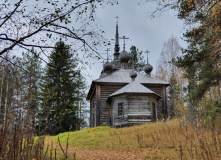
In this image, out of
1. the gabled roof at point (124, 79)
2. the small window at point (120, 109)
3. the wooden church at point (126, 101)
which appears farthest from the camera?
the gabled roof at point (124, 79)

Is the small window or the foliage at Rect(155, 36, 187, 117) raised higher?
the foliage at Rect(155, 36, 187, 117)

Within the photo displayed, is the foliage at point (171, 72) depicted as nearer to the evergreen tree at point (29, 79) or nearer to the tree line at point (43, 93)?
the tree line at point (43, 93)

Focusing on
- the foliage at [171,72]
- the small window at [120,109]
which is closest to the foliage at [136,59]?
the foliage at [171,72]

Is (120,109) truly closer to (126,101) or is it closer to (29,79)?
(126,101)

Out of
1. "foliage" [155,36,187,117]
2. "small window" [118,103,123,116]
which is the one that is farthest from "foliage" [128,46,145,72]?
"small window" [118,103,123,116]

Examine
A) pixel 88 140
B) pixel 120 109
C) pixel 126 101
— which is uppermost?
pixel 126 101

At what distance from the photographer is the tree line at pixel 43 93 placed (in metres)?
4.57

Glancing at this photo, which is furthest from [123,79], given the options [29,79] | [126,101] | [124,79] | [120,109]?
[29,79]

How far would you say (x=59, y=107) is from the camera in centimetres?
2530

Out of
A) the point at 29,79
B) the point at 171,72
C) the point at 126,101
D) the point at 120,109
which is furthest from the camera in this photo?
the point at 171,72

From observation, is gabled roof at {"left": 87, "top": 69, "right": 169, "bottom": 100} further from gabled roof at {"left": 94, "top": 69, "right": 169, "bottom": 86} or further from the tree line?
the tree line

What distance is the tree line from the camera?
4.57m

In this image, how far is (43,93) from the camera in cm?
984

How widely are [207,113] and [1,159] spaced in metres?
9.69
